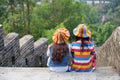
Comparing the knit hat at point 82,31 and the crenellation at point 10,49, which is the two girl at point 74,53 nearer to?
the knit hat at point 82,31

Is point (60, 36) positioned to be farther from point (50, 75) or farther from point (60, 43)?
point (50, 75)

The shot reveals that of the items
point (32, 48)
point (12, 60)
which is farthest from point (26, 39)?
point (12, 60)

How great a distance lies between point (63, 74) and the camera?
4.69 metres

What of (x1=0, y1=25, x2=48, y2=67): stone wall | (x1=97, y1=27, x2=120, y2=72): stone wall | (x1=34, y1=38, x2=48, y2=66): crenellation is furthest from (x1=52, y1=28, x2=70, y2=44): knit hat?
(x1=34, y1=38, x2=48, y2=66): crenellation

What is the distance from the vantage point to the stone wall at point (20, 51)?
607cm

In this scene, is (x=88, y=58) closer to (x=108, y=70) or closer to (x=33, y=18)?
(x=108, y=70)

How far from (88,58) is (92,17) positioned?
38818 mm

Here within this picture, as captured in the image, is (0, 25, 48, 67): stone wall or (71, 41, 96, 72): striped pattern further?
(0, 25, 48, 67): stone wall

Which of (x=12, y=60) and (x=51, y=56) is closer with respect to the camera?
(x=51, y=56)

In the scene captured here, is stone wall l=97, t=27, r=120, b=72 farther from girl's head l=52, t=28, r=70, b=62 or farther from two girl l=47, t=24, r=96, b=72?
girl's head l=52, t=28, r=70, b=62

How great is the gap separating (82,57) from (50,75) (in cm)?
47

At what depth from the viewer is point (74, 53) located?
15.8ft

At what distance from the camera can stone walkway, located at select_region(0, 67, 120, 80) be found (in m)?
4.52

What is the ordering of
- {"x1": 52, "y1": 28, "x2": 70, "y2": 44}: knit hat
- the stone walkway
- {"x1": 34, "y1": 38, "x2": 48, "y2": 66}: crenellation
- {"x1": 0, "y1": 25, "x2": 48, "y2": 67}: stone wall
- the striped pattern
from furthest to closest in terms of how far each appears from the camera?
{"x1": 34, "y1": 38, "x2": 48, "y2": 66}: crenellation < {"x1": 0, "y1": 25, "x2": 48, "y2": 67}: stone wall < the striped pattern < {"x1": 52, "y1": 28, "x2": 70, "y2": 44}: knit hat < the stone walkway
